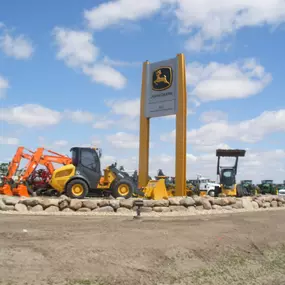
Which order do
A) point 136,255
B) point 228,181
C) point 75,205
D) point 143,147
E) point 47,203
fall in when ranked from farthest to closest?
point 228,181 → point 143,147 → point 75,205 → point 47,203 → point 136,255

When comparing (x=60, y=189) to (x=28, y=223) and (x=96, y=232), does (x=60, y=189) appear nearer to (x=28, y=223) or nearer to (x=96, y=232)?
(x=28, y=223)

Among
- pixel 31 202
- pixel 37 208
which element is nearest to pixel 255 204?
pixel 37 208

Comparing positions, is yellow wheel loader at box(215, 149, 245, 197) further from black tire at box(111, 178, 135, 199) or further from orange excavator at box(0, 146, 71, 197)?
orange excavator at box(0, 146, 71, 197)

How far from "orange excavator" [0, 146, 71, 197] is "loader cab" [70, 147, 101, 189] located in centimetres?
193

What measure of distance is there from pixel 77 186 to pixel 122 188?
2.25 metres

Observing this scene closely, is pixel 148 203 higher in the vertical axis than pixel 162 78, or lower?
lower

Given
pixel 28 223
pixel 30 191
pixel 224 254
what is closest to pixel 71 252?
pixel 224 254

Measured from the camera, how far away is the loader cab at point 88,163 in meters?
19.4

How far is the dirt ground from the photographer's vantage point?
6.14 m

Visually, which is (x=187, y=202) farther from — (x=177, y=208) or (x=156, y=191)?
(x=156, y=191)

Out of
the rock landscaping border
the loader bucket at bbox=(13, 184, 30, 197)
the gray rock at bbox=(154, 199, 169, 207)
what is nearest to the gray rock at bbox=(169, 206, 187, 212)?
the rock landscaping border

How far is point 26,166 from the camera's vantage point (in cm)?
2061

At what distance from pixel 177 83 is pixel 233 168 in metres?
8.58

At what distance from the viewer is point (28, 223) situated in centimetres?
1094
